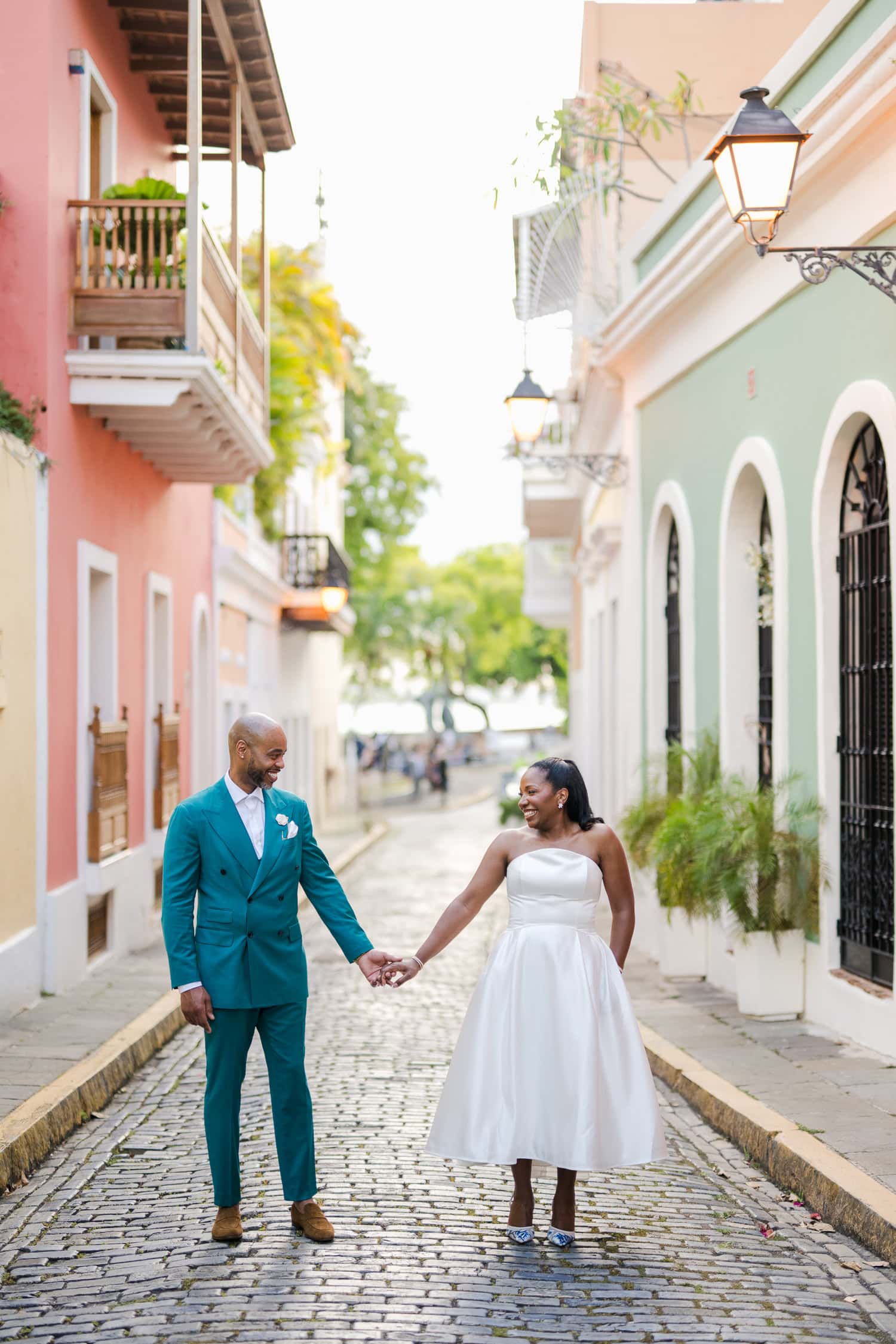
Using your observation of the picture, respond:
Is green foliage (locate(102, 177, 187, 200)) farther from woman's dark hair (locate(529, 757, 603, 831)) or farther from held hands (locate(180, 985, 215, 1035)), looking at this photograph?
held hands (locate(180, 985, 215, 1035))

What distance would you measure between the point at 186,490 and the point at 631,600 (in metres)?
5.05

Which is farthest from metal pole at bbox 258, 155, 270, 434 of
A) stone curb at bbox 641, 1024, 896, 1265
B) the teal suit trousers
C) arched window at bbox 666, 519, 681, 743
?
the teal suit trousers

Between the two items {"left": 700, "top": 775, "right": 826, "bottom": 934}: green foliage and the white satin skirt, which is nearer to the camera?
the white satin skirt

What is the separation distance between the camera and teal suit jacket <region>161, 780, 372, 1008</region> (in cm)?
537

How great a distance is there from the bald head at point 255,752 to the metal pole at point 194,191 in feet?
21.7

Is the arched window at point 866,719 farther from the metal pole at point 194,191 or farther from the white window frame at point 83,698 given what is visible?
the white window frame at point 83,698

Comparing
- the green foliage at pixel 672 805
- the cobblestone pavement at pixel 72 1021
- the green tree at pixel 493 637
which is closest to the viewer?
the cobblestone pavement at pixel 72 1021

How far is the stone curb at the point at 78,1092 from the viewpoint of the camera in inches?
259

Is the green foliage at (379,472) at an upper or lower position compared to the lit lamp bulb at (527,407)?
upper

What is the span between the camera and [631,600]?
1466cm

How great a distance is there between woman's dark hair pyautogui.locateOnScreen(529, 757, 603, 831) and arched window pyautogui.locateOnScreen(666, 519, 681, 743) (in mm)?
8074

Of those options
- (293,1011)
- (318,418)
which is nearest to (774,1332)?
(293,1011)

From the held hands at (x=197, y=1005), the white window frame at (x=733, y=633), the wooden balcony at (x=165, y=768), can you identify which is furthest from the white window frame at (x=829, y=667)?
the wooden balcony at (x=165, y=768)

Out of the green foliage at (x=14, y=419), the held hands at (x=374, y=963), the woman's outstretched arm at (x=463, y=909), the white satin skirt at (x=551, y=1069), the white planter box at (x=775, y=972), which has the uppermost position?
the green foliage at (x=14, y=419)
